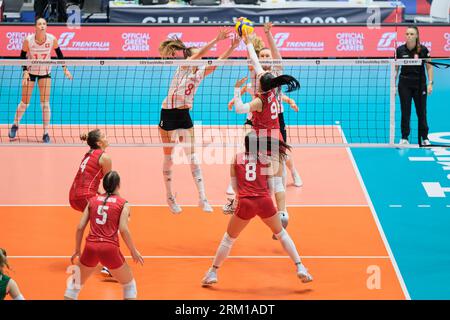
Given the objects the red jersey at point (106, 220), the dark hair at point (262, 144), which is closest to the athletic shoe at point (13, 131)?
the dark hair at point (262, 144)

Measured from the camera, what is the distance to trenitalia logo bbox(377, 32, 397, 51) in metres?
24.7

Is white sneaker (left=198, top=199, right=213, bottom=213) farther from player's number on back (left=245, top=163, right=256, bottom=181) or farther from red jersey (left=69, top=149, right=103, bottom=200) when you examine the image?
player's number on back (left=245, top=163, right=256, bottom=181)

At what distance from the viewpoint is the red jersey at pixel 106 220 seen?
10.1m

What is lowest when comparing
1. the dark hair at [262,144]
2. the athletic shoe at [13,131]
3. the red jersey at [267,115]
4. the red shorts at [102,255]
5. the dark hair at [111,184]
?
the red shorts at [102,255]

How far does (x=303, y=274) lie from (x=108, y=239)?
2.75 metres

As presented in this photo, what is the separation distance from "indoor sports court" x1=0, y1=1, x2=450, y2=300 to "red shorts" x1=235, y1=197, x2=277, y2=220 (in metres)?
1.06

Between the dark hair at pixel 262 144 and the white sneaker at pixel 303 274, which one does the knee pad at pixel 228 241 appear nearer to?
the white sneaker at pixel 303 274

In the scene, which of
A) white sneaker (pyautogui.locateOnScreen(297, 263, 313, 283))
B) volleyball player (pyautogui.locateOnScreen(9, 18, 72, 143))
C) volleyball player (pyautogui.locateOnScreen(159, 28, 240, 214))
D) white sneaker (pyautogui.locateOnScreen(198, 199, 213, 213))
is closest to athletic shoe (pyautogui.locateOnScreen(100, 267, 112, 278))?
white sneaker (pyautogui.locateOnScreen(297, 263, 313, 283))

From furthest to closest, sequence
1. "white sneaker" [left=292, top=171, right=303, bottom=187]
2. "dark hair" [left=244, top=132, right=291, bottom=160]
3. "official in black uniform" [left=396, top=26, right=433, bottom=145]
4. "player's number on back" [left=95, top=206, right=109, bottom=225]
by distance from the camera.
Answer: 1. "official in black uniform" [left=396, top=26, right=433, bottom=145]
2. "white sneaker" [left=292, top=171, right=303, bottom=187]
3. "dark hair" [left=244, top=132, right=291, bottom=160]
4. "player's number on back" [left=95, top=206, right=109, bottom=225]

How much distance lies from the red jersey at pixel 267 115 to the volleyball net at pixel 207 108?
135 inches

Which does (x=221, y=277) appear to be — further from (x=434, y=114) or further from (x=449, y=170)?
(x=434, y=114)

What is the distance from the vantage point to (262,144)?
11531 mm

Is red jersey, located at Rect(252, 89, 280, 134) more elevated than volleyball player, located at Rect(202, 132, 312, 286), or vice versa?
red jersey, located at Rect(252, 89, 280, 134)
